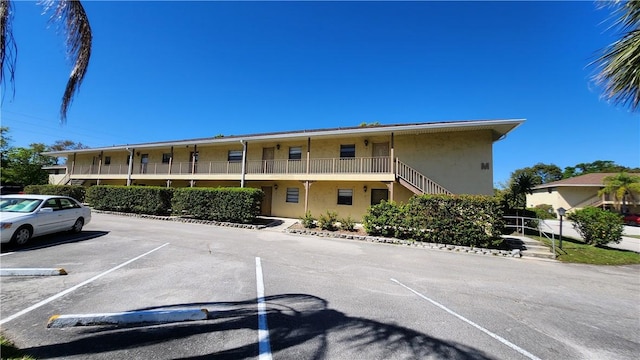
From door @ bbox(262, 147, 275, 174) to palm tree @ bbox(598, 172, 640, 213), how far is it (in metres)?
34.1

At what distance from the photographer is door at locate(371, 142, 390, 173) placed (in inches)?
549

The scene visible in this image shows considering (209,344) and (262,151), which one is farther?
(262,151)

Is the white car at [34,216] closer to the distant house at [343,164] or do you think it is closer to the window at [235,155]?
the distant house at [343,164]

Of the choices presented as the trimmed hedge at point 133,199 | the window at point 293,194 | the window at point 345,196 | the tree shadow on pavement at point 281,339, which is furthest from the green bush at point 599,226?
the trimmed hedge at point 133,199

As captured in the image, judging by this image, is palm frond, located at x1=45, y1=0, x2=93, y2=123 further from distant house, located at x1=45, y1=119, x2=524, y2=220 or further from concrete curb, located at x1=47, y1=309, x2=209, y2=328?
distant house, located at x1=45, y1=119, x2=524, y2=220

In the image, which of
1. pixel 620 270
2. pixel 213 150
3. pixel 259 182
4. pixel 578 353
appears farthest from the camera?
pixel 213 150

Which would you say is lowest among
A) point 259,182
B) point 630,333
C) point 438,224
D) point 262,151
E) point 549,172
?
point 630,333

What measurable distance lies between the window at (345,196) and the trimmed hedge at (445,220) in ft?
14.3

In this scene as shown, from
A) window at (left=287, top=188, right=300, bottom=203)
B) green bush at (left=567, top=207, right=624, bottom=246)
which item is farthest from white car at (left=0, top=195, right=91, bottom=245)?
green bush at (left=567, top=207, right=624, bottom=246)

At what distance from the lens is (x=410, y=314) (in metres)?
3.88

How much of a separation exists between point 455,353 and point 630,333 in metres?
3.09

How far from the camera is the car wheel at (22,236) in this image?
22.4 feet

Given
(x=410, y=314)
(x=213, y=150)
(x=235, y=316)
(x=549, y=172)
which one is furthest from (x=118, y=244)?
(x=549, y=172)

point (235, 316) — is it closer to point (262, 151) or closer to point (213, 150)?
point (262, 151)
